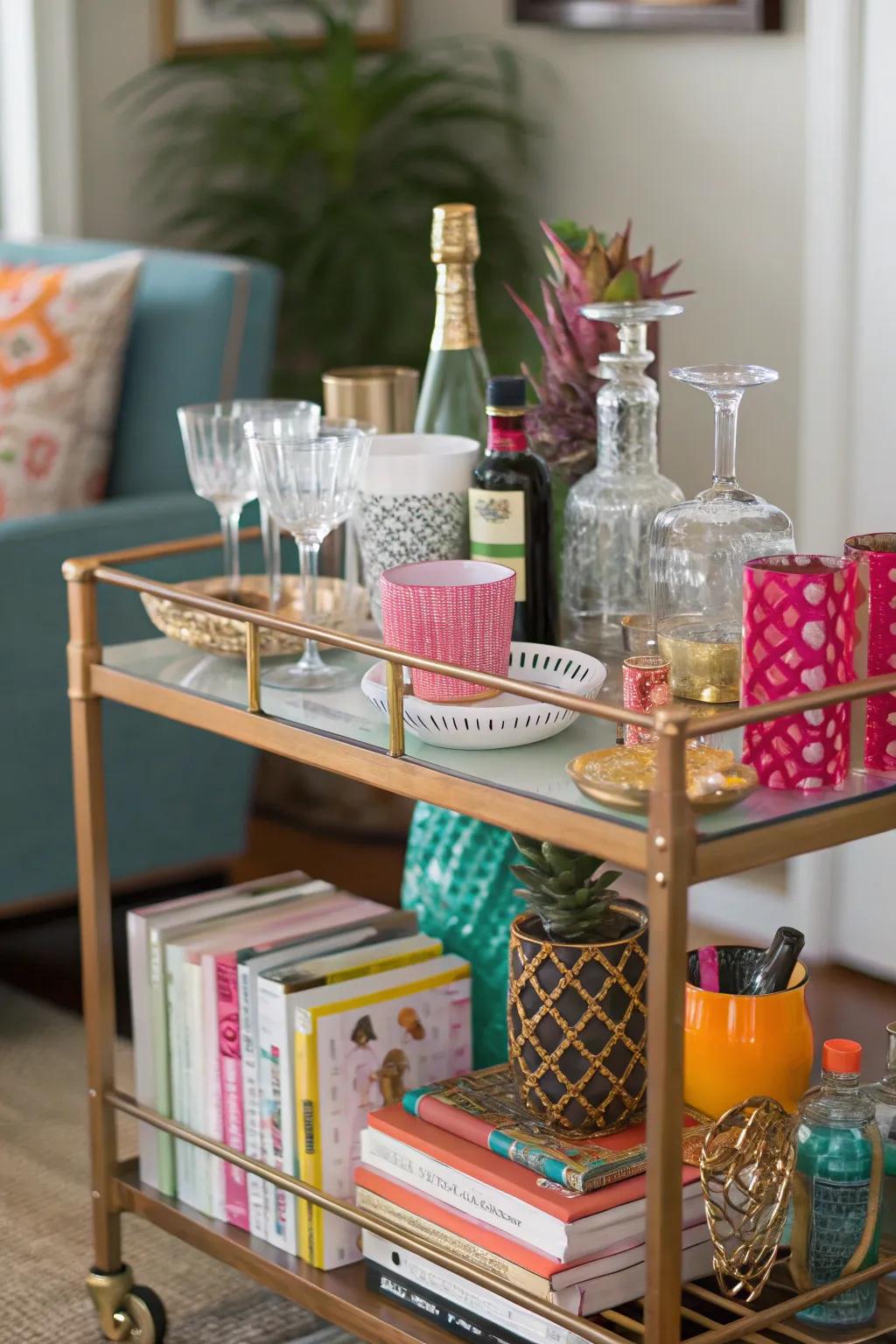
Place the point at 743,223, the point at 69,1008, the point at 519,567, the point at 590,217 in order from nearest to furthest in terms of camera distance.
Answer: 1. the point at 519,567
2. the point at 69,1008
3. the point at 743,223
4. the point at 590,217

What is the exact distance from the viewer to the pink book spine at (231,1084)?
144 cm

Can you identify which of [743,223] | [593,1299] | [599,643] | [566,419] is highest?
[743,223]

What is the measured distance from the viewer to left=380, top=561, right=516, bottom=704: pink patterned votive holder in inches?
48.0

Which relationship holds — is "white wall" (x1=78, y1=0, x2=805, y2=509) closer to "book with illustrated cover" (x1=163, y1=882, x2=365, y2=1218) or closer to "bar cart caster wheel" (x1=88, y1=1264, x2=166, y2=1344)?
"book with illustrated cover" (x1=163, y1=882, x2=365, y2=1218)

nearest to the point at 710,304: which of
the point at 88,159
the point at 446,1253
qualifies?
the point at 88,159

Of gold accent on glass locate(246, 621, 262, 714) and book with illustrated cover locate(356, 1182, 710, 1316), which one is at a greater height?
gold accent on glass locate(246, 621, 262, 714)

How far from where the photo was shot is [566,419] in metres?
1.44

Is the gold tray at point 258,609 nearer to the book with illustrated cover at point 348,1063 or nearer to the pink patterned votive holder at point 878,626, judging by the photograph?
the book with illustrated cover at point 348,1063

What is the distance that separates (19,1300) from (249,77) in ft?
6.86

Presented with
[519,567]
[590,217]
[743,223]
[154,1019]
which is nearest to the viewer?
[519,567]

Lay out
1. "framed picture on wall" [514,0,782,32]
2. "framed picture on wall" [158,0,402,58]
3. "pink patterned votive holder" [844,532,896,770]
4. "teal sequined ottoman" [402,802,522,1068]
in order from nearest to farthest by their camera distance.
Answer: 1. "pink patterned votive holder" [844,532,896,770]
2. "teal sequined ottoman" [402,802,522,1068]
3. "framed picture on wall" [514,0,782,32]
4. "framed picture on wall" [158,0,402,58]

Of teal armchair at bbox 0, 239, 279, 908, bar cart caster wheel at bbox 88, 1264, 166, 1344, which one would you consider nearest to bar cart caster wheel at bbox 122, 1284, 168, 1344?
bar cart caster wheel at bbox 88, 1264, 166, 1344

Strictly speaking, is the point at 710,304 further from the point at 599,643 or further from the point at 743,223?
the point at 599,643

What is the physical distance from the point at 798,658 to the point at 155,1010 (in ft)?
2.22
